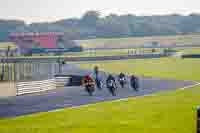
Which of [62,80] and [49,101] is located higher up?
[62,80]

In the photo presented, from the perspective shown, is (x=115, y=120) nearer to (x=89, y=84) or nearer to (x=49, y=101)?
(x=49, y=101)

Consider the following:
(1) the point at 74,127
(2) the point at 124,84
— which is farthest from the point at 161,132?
(2) the point at 124,84

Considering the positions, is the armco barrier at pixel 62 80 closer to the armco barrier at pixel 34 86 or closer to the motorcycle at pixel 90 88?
the armco barrier at pixel 34 86

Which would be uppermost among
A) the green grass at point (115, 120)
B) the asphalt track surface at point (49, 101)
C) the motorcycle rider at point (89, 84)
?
the motorcycle rider at point (89, 84)

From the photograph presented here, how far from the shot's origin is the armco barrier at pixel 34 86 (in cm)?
3312

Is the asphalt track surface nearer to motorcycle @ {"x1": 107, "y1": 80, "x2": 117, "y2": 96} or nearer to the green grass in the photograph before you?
motorcycle @ {"x1": 107, "y1": 80, "x2": 117, "y2": 96}

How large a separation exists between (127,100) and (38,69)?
1503 cm

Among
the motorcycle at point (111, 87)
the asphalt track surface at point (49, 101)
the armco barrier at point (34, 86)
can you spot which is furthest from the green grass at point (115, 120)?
the armco barrier at point (34, 86)

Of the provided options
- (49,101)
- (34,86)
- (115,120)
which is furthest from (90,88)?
(115,120)

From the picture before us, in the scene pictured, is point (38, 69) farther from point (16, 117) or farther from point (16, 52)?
point (16, 52)

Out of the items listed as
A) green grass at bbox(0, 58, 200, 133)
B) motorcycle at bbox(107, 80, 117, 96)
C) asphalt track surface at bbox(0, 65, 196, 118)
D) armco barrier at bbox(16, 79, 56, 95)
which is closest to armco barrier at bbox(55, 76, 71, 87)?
armco barrier at bbox(16, 79, 56, 95)

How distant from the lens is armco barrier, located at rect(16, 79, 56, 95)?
33125 millimetres

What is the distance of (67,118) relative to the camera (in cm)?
2083

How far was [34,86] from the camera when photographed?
115 feet
